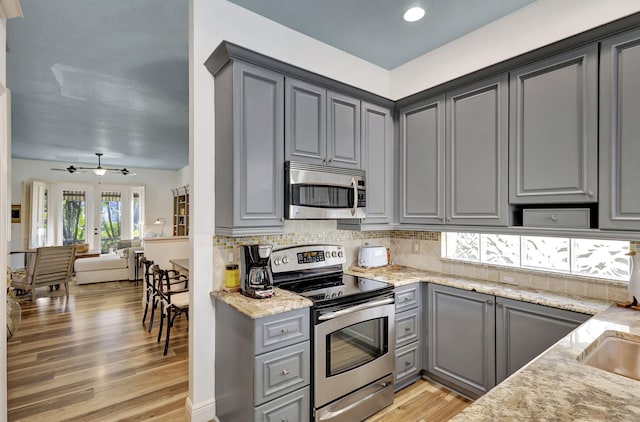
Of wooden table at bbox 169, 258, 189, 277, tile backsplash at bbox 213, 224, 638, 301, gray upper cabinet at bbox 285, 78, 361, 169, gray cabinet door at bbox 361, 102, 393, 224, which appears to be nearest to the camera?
tile backsplash at bbox 213, 224, 638, 301

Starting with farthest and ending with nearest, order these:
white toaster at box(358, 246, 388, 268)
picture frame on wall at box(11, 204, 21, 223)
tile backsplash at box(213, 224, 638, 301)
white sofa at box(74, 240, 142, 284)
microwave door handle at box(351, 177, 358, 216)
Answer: picture frame on wall at box(11, 204, 21, 223) → white sofa at box(74, 240, 142, 284) → white toaster at box(358, 246, 388, 268) → microwave door handle at box(351, 177, 358, 216) → tile backsplash at box(213, 224, 638, 301)

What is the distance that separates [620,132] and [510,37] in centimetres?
113

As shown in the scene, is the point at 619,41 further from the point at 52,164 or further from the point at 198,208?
the point at 52,164

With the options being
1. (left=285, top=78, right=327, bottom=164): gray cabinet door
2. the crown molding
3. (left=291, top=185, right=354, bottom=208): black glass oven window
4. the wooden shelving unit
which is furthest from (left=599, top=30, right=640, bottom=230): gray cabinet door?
the wooden shelving unit

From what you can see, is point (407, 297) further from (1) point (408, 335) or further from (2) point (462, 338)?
(2) point (462, 338)

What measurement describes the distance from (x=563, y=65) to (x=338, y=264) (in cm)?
213

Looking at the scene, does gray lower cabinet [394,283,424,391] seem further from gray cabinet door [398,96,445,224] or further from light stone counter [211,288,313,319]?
light stone counter [211,288,313,319]

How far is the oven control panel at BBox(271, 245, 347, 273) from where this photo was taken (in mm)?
2438

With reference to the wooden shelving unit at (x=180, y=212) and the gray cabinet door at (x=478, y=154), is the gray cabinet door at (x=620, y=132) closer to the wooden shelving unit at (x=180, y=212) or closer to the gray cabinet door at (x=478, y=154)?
the gray cabinet door at (x=478, y=154)

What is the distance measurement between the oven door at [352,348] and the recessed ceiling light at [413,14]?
6.95ft

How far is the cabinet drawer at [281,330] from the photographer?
1.78 meters

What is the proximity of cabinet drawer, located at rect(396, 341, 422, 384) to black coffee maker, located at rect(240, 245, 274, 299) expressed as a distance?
3.90 feet

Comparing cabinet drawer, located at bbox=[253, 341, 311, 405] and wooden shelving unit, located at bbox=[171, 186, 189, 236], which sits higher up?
wooden shelving unit, located at bbox=[171, 186, 189, 236]

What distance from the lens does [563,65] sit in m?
2.03
